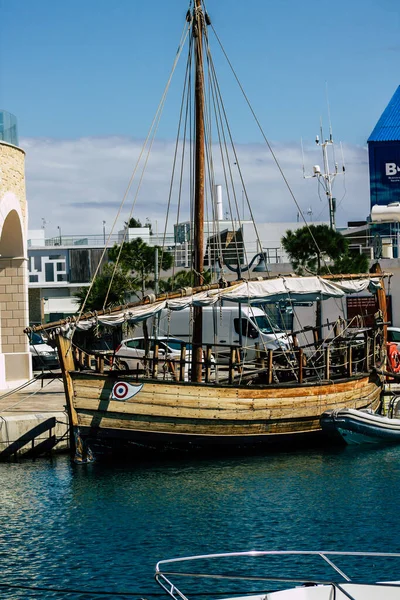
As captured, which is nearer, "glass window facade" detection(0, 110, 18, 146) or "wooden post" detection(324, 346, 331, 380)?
"wooden post" detection(324, 346, 331, 380)

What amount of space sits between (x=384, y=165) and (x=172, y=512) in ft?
164

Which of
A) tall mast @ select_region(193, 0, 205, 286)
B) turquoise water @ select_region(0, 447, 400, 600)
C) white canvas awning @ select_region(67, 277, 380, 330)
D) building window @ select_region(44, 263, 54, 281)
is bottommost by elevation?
turquoise water @ select_region(0, 447, 400, 600)

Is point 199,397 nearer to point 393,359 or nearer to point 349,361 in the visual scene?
point 349,361

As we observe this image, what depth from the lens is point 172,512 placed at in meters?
16.3

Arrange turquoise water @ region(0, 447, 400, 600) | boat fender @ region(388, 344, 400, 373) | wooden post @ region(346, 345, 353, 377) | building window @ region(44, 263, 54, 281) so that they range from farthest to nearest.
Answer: building window @ region(44, 263, 54, 281) < boat fender @ region(388, 344, 400, 373) < wooden post @ region(346, 345, 353, 377) < turquoise water @ region(0, 447, 400, 600)

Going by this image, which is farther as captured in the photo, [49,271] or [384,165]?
[49,271]

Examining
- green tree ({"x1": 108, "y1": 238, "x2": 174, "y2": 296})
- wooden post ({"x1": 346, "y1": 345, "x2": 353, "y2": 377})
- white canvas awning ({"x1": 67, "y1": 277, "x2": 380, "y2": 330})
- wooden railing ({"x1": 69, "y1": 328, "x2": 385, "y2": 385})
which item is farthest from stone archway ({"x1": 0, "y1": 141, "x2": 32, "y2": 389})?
wooden post ({"x1": 346, "y1": 345, "x2": 353, "y2": 377})

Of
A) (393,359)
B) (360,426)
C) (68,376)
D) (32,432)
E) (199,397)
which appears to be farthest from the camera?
(393,359)

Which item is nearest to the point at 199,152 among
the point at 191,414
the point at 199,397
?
the point at 199,397

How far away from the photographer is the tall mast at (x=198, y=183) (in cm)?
2387

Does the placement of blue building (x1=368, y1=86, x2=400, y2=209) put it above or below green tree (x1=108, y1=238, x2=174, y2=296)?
above

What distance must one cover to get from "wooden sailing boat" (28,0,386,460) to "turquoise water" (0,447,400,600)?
63cm

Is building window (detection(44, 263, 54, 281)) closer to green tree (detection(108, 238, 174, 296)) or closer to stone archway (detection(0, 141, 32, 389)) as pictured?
green tree (detection(108, 238, 174, 296))

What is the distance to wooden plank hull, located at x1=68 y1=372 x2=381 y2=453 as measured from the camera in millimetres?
20594
